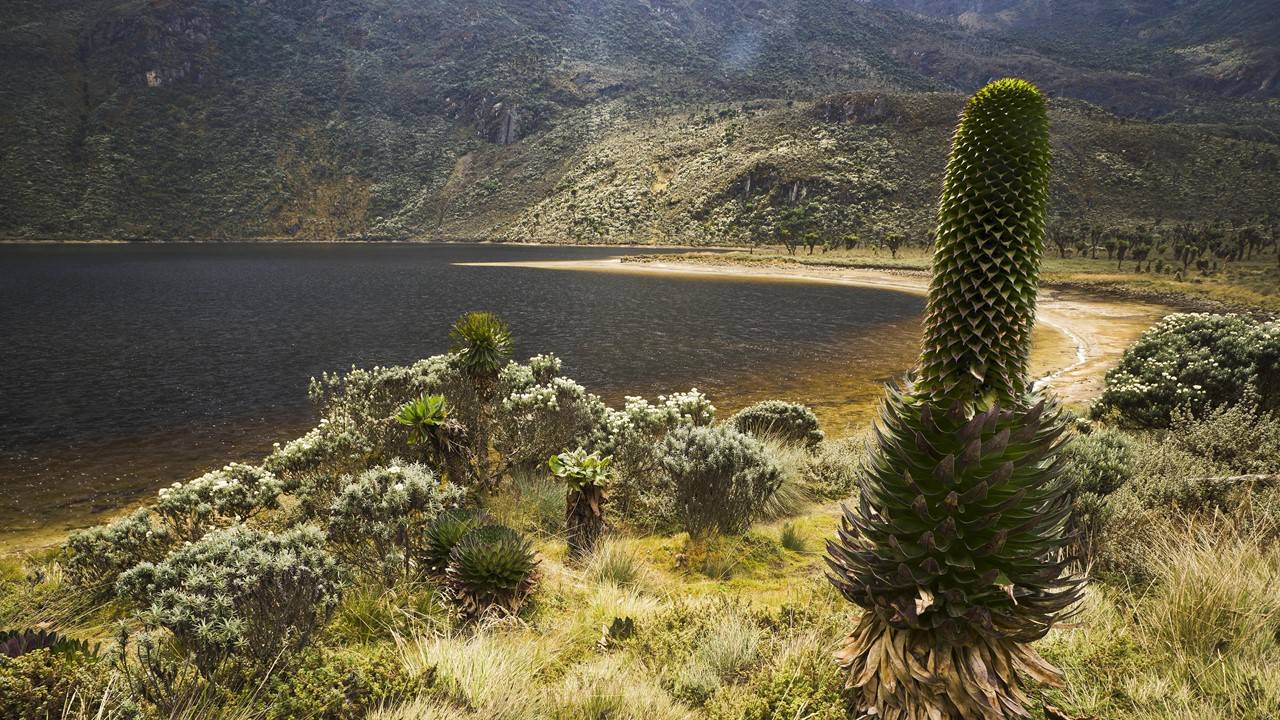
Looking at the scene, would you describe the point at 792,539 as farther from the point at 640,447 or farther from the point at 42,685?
the point at 42,685

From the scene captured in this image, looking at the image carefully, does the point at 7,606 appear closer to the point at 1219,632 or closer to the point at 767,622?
the point at 767,622

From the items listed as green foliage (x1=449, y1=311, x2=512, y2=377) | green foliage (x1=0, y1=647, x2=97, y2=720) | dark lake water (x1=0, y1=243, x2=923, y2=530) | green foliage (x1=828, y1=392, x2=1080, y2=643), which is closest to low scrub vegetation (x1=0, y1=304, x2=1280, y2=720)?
green foliage (x1=0, y1=647, x2=97, y2=720)

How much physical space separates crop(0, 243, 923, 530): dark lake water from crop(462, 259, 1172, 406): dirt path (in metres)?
5.72

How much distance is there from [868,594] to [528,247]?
392ft

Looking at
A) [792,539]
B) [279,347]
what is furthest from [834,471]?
[279,347]

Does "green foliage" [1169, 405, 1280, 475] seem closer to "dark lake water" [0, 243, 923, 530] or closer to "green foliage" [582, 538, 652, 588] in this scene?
"green foliage" [582, 538, 652, 588]

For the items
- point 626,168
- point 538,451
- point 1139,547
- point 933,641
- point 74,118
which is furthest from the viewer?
point 74,118

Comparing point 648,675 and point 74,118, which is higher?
point 74,118

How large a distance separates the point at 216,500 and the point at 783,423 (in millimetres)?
10412

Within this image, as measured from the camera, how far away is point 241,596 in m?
4.20

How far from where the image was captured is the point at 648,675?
4266 mm

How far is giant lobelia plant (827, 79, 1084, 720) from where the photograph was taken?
2.48 m

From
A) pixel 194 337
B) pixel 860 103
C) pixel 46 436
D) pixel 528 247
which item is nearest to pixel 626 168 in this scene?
pixel 528 247

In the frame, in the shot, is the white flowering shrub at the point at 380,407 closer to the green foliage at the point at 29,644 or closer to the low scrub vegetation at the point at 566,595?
the low scrub vegetation at the point at 566,595
